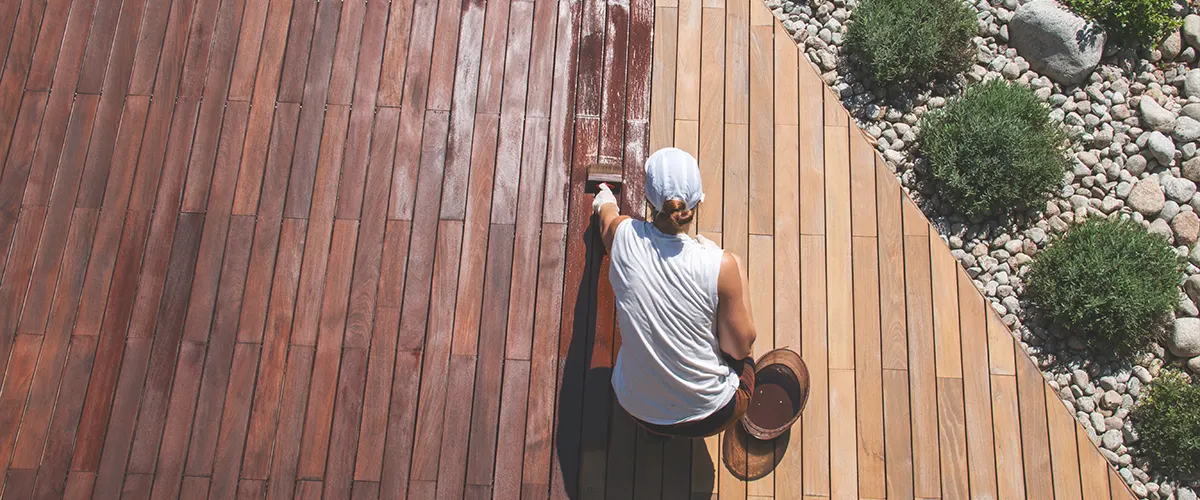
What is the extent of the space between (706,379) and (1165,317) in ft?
7.47

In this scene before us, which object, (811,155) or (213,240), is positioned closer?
(213,240)

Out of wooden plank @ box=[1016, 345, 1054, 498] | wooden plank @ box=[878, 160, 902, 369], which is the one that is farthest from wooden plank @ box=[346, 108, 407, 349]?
wooden plank @ box=[1016, 345, 1054, 498]

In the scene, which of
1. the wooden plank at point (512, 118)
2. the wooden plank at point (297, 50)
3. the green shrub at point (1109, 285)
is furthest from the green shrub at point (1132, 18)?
the wooden plank at point (297, 50)

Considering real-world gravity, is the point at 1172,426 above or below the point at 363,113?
below

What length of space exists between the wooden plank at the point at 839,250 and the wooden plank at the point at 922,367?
0.26 metres

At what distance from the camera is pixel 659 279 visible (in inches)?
106

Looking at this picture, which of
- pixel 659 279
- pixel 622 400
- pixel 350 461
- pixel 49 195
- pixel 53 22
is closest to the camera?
pixel 659 279

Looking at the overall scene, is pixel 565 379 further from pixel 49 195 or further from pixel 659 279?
pixel 49 195

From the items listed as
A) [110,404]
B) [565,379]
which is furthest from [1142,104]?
[110,404]

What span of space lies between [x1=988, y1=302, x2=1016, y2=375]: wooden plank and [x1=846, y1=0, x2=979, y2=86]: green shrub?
114cm

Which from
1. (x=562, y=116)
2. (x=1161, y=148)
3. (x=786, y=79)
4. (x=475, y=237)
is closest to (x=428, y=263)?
(x=475, y=237)

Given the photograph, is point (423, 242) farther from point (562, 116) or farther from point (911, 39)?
point (911, 39)

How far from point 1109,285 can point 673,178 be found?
7.17ft

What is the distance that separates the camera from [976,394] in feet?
11.8
